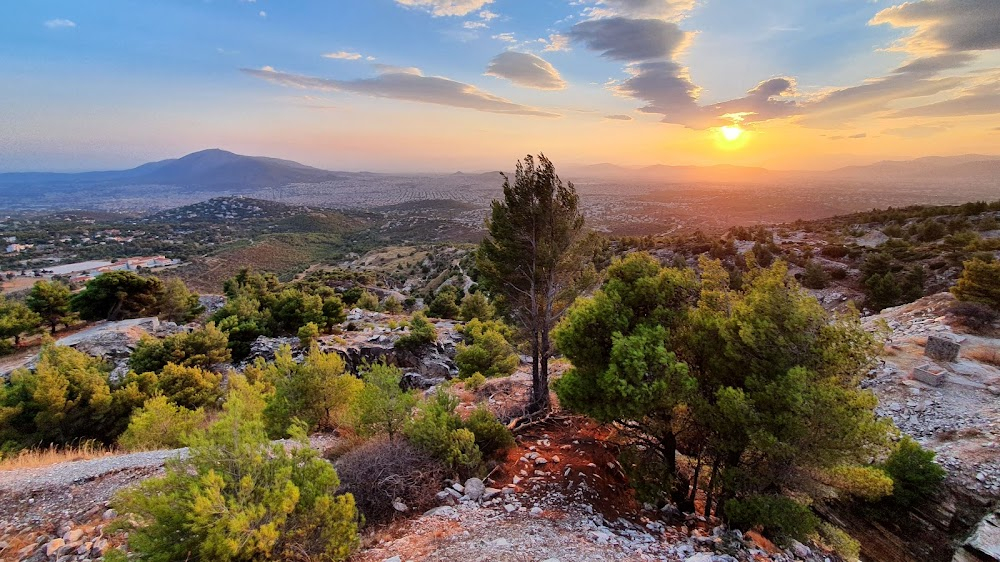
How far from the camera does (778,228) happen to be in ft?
155

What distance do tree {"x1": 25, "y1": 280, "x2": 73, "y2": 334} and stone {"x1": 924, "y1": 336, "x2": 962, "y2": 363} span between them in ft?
143

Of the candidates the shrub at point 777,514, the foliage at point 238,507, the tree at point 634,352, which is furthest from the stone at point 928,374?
Result: the foliage at point 238,507

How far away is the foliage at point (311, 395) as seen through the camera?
10.8 metres

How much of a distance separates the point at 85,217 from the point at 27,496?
7941 inches

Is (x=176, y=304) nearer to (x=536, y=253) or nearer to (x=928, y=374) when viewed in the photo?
(x=536, y=253)

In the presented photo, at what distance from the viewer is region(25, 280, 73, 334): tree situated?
24.9 m

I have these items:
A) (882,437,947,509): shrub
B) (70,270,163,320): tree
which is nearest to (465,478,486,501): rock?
(882,437,947,509): shrub

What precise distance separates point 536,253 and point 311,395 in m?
7.23

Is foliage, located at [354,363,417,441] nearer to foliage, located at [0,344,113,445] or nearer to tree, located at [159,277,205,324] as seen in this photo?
foliage, located at [0,344,113,445]

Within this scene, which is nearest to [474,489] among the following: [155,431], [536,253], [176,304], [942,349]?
[536,253]

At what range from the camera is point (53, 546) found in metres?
5.83

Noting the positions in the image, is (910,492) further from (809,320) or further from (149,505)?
(149,505)

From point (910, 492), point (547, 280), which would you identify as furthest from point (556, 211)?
point (910, 492)

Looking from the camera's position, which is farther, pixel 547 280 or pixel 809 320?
pixel 547 280
